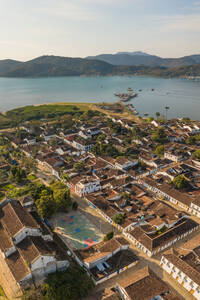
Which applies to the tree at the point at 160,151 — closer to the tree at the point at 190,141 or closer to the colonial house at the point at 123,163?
the colonial house at the point at 123,163

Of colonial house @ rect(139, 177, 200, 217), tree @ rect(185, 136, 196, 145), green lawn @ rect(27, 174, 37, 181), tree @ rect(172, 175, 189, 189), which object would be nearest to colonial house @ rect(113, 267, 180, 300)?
colonial house @ rect(139, 177, 200, 217)

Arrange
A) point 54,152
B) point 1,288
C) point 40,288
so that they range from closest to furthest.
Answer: point 40,288 < point 1,288 < point 54,152

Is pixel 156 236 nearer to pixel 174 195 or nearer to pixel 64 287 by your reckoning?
pixel 174 195

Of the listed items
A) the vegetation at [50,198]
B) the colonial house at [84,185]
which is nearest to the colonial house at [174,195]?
the colonial house at [84,185]

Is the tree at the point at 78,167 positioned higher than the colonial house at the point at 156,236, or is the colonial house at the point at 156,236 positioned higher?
the tree at the point at 78,167

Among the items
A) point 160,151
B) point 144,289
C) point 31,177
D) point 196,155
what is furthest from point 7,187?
point 196,155

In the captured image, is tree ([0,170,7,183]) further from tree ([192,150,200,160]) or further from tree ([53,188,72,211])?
tree ([192,150,200,160])

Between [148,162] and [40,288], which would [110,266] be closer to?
[40,288]

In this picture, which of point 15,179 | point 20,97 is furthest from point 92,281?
point 20,97
